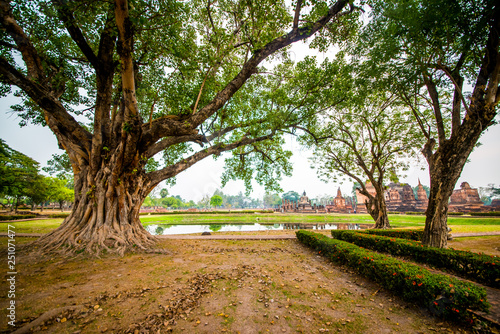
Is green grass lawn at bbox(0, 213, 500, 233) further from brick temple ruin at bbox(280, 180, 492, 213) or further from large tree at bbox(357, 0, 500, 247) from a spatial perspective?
large tree at bbox(357, 0, 500, 247)

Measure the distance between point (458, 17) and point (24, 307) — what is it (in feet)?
41.3

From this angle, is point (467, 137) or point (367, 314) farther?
point (467, 137)

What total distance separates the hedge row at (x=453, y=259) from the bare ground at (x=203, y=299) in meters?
2.77

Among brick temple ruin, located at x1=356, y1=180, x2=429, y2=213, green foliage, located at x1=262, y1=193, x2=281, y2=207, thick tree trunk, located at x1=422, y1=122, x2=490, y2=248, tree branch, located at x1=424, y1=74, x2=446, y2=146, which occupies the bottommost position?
green foliage, located at x1=262, y1=193, x2=281, y2=207

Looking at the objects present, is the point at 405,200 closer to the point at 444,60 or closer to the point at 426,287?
the point at 444,60

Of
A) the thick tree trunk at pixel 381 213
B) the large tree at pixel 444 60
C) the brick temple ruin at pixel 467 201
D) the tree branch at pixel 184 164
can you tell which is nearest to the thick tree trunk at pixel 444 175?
the large tree at pixel 444 60

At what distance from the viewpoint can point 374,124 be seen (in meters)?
12.8

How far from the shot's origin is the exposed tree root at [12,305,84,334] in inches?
102

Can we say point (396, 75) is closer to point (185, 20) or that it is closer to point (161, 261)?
point (185, 20)

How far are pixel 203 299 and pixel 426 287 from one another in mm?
4341

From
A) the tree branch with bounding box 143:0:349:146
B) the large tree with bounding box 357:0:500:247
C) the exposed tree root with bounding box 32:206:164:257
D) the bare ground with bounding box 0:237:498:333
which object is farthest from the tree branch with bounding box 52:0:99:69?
the large tree with bounding box 357:0:500:247

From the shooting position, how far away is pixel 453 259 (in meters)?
5.37

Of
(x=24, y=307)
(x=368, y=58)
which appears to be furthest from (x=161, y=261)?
(x=368, y=58)

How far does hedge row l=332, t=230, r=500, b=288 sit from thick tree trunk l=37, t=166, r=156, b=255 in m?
9.69
